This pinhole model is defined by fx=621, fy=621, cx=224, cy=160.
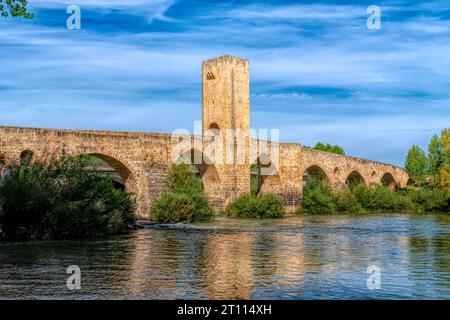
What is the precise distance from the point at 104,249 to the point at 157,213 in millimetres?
9243

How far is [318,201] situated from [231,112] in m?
6.45

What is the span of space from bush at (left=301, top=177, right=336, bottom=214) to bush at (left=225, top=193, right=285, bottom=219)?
441 centimetres

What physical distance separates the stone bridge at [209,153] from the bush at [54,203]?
61.9 inches

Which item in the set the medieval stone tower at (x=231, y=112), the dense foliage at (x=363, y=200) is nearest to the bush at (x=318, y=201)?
the dense foliage at (x=363, y=200)

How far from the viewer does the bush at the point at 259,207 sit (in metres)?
26.4

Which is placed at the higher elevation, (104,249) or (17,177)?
(17,177)

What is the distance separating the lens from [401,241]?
50.6 ft

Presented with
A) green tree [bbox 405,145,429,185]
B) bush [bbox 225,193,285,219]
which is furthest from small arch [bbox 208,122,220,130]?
green tree [bbox 405,145,429,185]

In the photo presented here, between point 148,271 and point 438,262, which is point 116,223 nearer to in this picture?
point 148,271

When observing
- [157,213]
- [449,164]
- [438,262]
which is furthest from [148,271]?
[449,164]

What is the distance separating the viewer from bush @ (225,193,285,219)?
26422 mm

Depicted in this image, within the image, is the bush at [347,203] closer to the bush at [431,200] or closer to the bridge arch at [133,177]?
the bush at [431,200]

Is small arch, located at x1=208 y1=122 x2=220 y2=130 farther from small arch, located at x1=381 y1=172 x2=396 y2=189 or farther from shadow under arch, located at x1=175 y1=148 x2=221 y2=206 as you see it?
small arch, located at x1=381 y1=172 x2=396 y2=189

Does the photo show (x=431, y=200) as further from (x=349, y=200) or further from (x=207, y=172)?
(x=207, y=172)
